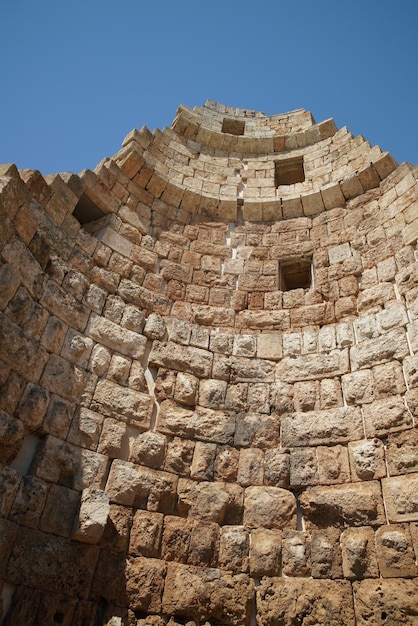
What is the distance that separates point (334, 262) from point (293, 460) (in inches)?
107

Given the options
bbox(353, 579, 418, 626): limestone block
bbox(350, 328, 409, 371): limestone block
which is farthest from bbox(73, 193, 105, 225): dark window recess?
bbox(353, 579, 418, 626): limestone block

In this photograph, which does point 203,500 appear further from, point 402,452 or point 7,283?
point 7,283

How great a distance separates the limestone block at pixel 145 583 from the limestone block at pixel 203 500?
544 millimetres

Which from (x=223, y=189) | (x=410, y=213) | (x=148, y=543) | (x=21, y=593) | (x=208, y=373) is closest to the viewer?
(x=21, y=593)

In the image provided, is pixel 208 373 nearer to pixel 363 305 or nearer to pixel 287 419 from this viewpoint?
pixel 287 419

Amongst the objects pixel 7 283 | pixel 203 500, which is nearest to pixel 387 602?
pixel 203 500

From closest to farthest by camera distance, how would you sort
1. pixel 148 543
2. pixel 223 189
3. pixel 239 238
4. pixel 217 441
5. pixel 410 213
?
1. pixel 148 543
2. pixel 217 441
3. pixel 410 213
4. pixel 239 238
5. pixel 223 189

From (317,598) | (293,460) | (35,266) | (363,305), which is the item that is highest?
(363,305)

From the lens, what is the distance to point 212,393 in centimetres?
545

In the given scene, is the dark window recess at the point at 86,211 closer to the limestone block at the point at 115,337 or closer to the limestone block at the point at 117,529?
the limestone block at the point at 115,337

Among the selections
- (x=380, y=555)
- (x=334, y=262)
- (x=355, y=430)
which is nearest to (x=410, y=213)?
(x=334, y=262)

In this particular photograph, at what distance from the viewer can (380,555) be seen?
4.03 meters

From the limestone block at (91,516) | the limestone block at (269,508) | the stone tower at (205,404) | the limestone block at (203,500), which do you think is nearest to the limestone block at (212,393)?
the stone tower at (205,404)

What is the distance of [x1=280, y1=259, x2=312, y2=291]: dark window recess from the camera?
6.82 meters
